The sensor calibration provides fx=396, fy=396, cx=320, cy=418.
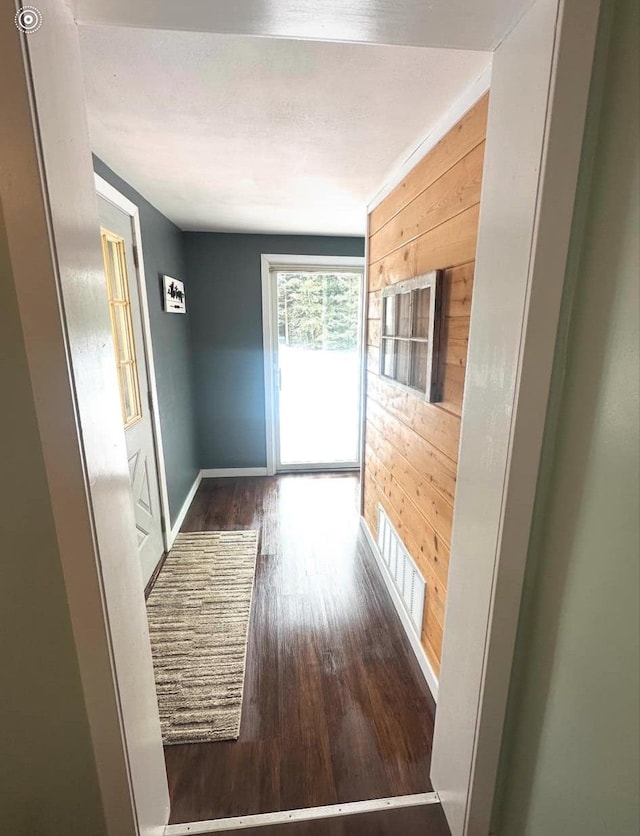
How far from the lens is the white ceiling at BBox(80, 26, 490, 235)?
1103mm

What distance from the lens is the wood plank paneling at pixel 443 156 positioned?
1.24 meters

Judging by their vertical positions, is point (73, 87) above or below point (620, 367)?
above

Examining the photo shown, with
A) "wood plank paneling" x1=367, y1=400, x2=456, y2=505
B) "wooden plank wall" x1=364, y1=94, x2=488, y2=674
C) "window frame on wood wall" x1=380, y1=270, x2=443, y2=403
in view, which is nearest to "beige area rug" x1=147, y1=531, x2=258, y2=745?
"wooden plank wall" x1=364, y1=94, x2=488, y2=674

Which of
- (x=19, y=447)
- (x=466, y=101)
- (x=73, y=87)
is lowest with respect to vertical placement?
(x=19, y=447)

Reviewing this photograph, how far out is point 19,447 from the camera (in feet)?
2.57

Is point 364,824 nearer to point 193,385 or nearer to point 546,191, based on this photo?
point 546,191

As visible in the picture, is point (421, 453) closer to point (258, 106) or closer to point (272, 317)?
point (258, 106)

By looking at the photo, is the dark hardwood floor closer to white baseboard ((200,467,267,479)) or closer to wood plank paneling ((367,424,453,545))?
wood plank paneling ((367,424,453,545))

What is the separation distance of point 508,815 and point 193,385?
348cm

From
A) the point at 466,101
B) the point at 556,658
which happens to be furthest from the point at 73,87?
the point at 556,658

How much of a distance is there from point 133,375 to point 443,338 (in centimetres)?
178

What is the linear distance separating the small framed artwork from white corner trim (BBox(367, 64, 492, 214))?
Result: 164cm

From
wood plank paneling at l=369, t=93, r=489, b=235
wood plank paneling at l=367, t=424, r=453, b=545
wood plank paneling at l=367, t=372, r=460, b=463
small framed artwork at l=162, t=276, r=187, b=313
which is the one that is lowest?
wood plank paneling at l=367, t=424, r=453, b=545

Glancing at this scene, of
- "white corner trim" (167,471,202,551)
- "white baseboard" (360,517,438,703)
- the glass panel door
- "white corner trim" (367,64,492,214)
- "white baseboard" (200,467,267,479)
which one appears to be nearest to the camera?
"white corner trim" (367,64,492,214)
